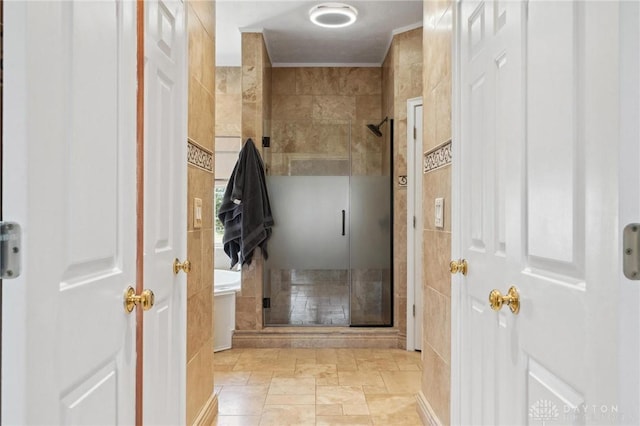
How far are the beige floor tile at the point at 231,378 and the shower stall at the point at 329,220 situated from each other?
2.65 ft

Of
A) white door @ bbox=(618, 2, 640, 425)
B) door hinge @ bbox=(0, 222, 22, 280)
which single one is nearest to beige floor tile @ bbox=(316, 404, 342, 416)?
white door @ bbox=(618, 2, 640, 425)

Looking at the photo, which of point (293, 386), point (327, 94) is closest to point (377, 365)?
point (293, 386)

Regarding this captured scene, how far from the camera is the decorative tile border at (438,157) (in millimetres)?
1961

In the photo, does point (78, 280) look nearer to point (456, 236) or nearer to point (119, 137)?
point (119, 137)

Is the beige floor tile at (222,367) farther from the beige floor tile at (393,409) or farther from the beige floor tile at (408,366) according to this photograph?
the beige floor tile at (408,366)

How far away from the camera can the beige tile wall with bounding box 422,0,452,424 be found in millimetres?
1969

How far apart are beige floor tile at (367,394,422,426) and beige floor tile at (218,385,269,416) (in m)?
0.65

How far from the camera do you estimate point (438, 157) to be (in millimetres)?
2111

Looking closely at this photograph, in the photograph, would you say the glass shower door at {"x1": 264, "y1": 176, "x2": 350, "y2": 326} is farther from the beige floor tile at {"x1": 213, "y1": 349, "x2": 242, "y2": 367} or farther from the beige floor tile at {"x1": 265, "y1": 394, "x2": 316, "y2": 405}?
the beige floor tile at {"x1": 265, "y1": 394, "x2": 316, "y2": 405}

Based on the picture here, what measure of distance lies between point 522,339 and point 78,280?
1088 mm

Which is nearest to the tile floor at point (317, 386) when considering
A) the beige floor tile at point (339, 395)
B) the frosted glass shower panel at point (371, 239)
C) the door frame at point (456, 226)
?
the beige floor tile at point (339, 395)

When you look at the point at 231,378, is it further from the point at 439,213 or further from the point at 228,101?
the point at 228,101

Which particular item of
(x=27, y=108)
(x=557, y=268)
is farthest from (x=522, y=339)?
(x=27, y=108)

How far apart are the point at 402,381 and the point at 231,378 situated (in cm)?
115
